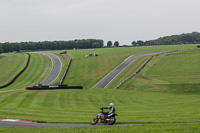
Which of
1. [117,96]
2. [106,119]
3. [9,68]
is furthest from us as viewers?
[9,68]

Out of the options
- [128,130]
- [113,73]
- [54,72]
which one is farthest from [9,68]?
[128,130]

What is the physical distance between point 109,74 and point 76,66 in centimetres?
2022

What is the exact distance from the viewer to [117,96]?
51438mm

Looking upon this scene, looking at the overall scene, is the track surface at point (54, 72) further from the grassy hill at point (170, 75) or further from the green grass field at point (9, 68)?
the grassy hill at point (170, 75)

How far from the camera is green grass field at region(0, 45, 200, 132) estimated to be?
26.4 m

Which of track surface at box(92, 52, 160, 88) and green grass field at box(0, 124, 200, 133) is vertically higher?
green grass field at box(0, 124, 200, 133)

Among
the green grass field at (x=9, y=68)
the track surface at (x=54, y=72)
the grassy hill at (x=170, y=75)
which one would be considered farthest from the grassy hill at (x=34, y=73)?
the grassy hill at (x=170, y=75)

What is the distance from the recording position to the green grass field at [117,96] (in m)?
26.4

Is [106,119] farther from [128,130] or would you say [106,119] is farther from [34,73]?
[34,73]

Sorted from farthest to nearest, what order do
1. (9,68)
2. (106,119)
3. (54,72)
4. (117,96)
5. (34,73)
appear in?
(9,68), (34,73), (54,72), (117,96), (106,119)

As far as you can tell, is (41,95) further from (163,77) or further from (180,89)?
(163,77)

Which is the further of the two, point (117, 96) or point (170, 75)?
point (170, 75)

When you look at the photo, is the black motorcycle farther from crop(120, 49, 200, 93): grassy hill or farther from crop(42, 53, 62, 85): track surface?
crop(42, 53, 62, 85): track surface

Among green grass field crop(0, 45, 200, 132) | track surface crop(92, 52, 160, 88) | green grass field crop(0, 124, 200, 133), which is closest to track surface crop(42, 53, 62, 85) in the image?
green grass field crop(0, 45, 200, 132)
